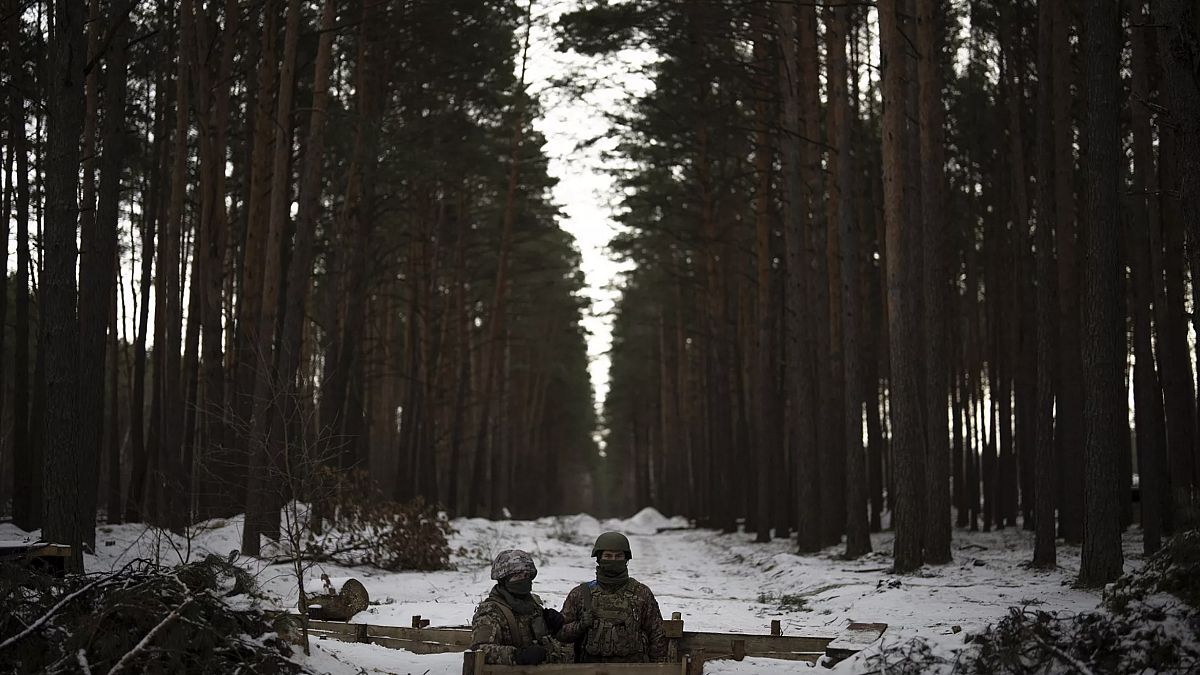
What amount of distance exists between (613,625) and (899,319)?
8978mm

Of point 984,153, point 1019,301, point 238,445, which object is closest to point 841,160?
point 1019,301

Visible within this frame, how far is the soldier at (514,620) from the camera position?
765 centimetres

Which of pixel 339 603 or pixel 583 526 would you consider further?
pixel 583 526

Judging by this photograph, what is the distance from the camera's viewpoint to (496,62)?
24375 millimetres

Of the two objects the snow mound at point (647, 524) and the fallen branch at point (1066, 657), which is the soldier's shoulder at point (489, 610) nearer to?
the fallen branch at point (1066, 657)

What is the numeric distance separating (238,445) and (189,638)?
556 inches

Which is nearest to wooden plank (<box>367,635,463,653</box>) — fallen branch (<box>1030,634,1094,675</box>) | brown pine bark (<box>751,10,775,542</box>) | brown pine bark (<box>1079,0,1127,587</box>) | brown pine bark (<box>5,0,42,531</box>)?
fallen branch (<box>1030,634,1094,675</box>)

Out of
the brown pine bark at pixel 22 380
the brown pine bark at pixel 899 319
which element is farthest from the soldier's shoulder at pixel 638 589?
the brown pine bark at pixel 22 380

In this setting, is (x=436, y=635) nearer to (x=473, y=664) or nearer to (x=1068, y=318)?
(x=473, y=664)

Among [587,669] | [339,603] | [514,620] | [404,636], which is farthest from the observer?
[339,603]

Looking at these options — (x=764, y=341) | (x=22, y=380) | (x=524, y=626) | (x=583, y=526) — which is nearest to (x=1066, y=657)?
(x=524, y=626)

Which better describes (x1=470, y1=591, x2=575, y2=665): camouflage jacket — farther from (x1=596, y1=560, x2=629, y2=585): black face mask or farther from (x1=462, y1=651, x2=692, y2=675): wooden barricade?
(x1=596, y1=560, x2=629, y2=585): black face mask

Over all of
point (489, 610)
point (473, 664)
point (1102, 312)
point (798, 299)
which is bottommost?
point (473, 664)

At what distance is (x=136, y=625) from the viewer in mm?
6875
